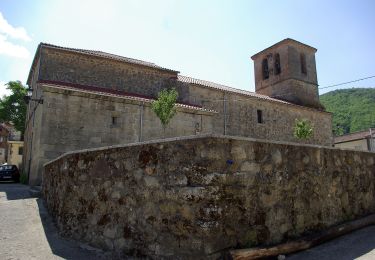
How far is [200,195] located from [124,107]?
33.9 ft

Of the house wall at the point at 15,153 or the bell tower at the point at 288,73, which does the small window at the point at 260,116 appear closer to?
the bell tower at the point at 288,73

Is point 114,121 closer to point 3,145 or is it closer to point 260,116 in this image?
point 260,116

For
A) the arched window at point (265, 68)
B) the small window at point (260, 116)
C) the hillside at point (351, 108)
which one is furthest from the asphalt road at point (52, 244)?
the hillside at point (351, 108)

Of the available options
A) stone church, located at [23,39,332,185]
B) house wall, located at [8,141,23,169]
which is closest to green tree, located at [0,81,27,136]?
house wall, located at [8,141,23,169]

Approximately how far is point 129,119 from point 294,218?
10.0 metres

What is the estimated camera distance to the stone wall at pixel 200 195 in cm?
382

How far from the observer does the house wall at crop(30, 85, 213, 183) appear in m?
12.0

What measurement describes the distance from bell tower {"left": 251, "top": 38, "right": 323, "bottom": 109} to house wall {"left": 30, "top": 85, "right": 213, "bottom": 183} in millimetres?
15903

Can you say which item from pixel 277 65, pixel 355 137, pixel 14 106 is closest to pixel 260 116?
pixel 277 65

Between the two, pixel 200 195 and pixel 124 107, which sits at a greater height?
pixel 124 107

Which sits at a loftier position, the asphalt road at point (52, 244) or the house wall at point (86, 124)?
the house wall at point (86, 124)

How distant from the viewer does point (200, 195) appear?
3.80 meters

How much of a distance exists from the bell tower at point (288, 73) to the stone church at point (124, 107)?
11cm

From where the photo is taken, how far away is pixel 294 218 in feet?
15.2
